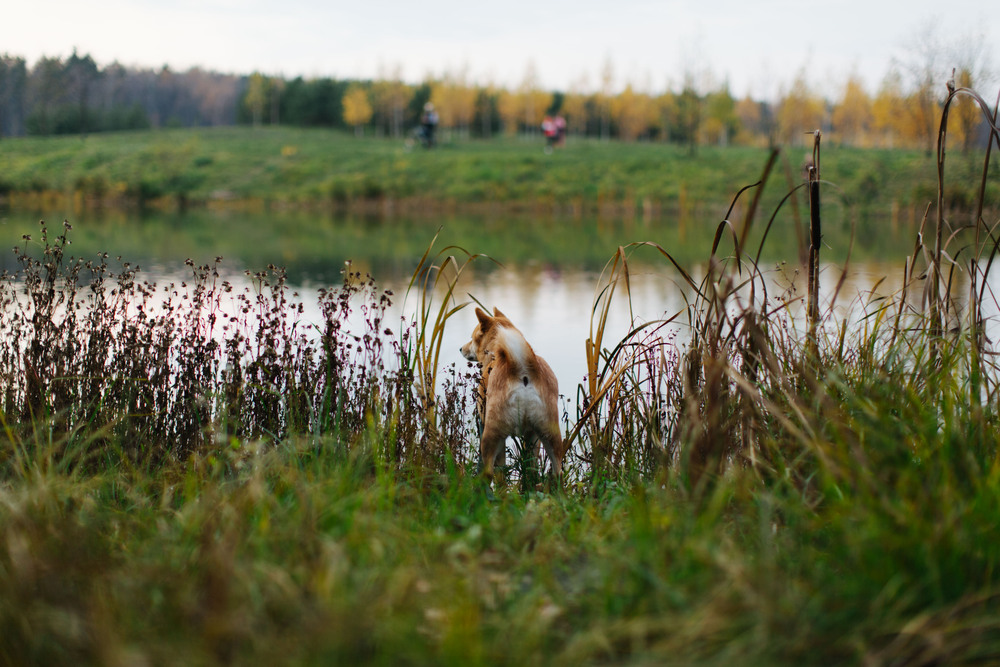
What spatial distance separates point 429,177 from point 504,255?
1031 inches

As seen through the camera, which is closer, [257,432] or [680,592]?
[680,592]

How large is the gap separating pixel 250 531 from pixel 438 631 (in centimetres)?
75

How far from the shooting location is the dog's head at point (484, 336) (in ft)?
14.6

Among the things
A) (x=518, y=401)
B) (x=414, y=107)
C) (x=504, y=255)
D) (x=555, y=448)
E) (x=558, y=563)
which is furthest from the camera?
(x=414, y=107)

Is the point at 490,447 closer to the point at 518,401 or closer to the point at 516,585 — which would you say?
the point at 518,401

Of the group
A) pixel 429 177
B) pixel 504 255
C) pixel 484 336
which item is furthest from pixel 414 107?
pixel 484 336

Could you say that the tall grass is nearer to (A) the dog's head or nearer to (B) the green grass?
(B) the green grass

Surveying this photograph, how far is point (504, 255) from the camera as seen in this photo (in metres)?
19.5

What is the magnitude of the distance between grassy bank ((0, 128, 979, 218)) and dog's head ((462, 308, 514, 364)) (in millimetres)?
28431

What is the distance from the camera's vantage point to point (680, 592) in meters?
1.98

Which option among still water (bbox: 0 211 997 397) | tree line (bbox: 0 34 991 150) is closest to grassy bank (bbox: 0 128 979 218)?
still water (bbox: 0 211 997 397)

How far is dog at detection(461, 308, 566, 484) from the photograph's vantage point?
13.1ft

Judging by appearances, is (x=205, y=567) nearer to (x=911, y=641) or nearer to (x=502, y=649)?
(x=502, y=649)

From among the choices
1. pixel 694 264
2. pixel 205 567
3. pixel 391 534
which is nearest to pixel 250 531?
pixel 205 567
